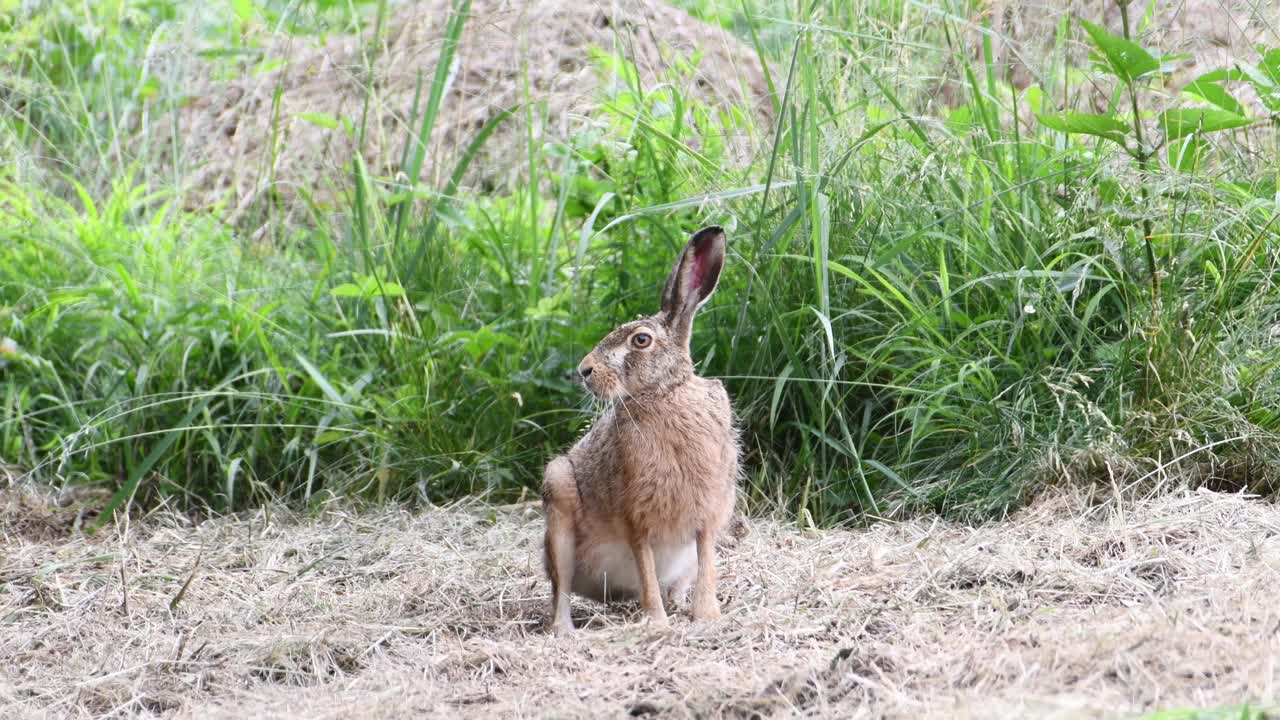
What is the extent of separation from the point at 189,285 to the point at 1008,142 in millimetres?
2825

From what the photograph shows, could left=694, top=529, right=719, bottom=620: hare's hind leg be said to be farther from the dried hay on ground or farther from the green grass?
the dried hay on ground

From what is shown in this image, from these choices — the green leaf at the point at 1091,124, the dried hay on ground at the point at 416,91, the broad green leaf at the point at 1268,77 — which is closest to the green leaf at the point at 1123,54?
the green leaf at the point at 1091,124

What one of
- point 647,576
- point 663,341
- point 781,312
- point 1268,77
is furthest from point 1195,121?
point 647,576

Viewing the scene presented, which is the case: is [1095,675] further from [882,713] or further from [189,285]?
[189,285]

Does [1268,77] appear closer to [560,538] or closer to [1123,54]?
[1123,54]

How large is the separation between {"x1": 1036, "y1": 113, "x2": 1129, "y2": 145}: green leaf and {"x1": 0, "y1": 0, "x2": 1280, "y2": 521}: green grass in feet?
0.67

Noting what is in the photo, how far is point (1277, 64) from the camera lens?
4.03 meters

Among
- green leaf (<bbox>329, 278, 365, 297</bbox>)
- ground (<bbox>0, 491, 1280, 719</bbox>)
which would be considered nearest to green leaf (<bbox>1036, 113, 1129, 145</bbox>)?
ground (<bbox>0, 491, 1280, 719</bbox>)

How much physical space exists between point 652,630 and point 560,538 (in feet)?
1.40

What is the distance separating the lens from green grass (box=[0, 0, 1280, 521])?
4.00 meters

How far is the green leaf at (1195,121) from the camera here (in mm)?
3838

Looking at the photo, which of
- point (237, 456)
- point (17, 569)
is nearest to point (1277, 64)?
point (237, 456)

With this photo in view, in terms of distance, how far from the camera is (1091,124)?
12.4 ft

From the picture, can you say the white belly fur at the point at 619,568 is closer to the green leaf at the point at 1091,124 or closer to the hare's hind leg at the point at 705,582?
the hare's hind leg at the point at 705,582
